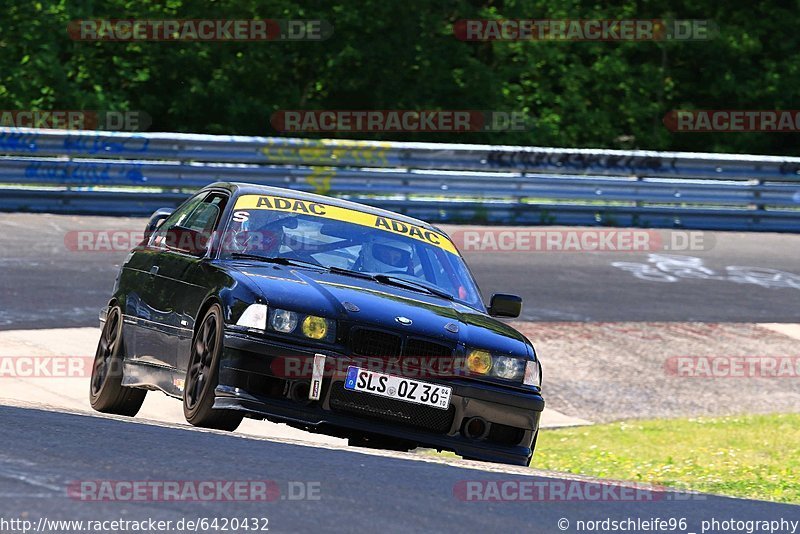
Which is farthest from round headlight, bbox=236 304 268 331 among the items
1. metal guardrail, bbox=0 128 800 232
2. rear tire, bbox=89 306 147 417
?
metal guardrail, bbox=0 128 800 232

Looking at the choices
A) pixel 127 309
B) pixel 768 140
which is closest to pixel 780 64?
pixel 768 140

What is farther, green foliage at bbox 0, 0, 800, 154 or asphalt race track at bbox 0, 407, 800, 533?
green foliage at bbox 0, 0, 800, 154

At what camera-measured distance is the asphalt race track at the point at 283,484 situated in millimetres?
5273

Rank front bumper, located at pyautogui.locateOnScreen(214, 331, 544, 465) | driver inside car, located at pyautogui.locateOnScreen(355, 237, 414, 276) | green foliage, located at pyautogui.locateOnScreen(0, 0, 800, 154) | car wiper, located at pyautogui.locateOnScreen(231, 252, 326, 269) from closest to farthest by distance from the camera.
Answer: front bumper, located at pyautogui.locateOnScreen(214, 331, 544, 465)
car wiper, located at pyautogui.locateOnScreen(231, 252, 326, 269)
driver inside car, located at pyautogui.locateOnScreen(355, 237, 414, 276)
green foliage, located at pyautogui.locateOnScreen(0, 0, 800, 154)

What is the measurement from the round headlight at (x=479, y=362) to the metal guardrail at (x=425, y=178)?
1114cm

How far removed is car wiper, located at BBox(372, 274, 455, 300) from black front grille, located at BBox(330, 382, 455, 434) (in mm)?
1037

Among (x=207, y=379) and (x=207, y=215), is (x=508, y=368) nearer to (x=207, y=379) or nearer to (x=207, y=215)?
(x=207, y=379)

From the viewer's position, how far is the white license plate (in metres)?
7.61

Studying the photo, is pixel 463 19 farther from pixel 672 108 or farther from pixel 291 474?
pixel 291 474

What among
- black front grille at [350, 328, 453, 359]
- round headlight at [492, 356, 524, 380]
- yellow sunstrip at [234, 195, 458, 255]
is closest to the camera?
black front grille at [350, 328, 453, 359]

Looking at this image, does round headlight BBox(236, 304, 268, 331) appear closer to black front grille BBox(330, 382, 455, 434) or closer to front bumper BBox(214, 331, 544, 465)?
front bumper BBox(214, 331, 544, 465)

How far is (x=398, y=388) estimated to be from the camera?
7.66 m

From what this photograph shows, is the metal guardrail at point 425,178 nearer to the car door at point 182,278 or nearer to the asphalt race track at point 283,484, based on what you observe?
the car door at point 182,278

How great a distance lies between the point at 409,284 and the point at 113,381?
6.46ft
